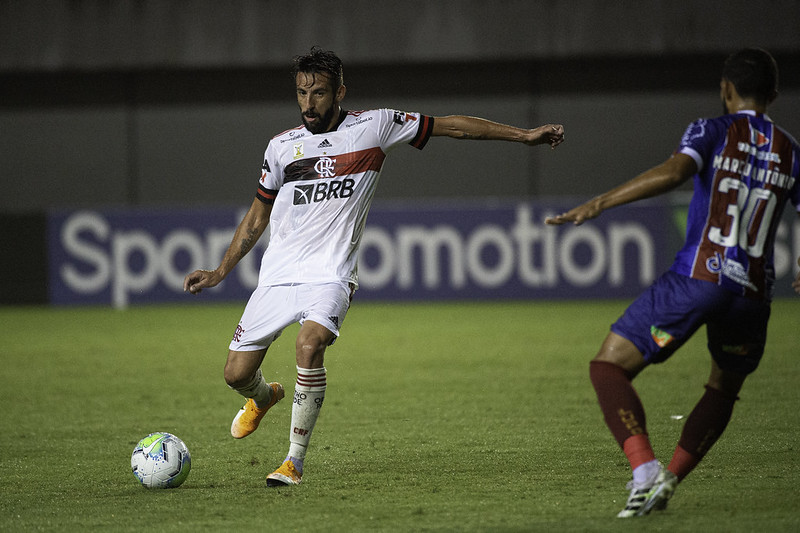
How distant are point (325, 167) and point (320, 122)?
239mm

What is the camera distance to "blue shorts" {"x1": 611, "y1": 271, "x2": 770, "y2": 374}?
4152 millimetres

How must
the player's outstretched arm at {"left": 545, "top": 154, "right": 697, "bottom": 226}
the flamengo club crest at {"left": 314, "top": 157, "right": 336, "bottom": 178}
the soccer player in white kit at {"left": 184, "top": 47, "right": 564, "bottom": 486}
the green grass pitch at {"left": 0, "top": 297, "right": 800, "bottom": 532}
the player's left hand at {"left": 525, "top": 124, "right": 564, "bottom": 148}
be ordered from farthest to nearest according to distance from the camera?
1. the flamengo club crest at {"left": 314, "top": 157, "right": 336, "bottom": 178}
2. the soccer player in white kit at {"left": 184, "top": 47, "right": 564, "bottom": 486}
3. the player's left hand at {"left": 525, "top": 124, "right": 564, "bottom": 148}
4. the green grass pitch at {"left": 0, "top": 297, "right": 800, "bottom": 532}
5. the player's outstretched arm at {"left": 545, "top": 154, "right": 697, "bottom": 226}

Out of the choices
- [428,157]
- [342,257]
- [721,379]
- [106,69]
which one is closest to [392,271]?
[428,157]

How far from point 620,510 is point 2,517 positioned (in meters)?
2.66

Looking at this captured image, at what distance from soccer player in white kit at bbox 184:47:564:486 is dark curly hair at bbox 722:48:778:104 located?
1154 millimetres

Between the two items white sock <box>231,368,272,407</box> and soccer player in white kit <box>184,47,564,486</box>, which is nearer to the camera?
soccer player in white kit <box>184,47,564,486</box>

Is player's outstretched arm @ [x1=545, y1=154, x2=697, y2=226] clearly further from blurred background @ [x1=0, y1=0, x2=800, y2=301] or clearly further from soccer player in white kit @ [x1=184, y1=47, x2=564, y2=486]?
blurred background @ [x1=0, y1=0, x2=800, y2=301]

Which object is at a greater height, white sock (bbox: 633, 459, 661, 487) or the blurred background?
the blurred background

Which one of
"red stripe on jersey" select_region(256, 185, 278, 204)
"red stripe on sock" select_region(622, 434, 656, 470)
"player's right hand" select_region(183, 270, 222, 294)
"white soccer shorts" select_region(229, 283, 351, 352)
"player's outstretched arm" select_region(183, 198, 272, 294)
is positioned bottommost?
"red stripe on sock" select_region(622, 434, 656, 470)

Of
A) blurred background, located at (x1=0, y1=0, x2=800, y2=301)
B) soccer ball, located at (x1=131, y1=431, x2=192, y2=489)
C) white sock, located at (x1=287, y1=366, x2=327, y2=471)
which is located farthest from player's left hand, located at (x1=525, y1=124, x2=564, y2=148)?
blurred background, located at (x1=0, y1=0, x2=800, y2=301)

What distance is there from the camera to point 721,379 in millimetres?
4562

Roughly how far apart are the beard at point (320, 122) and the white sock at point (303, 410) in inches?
50.1

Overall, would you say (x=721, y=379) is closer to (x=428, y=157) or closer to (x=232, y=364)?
(x=232, y=364)

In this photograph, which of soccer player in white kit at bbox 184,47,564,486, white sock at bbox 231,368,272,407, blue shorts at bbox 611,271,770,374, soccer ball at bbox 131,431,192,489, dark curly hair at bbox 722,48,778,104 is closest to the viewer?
blue shorts at bbox 611,271,770,374
